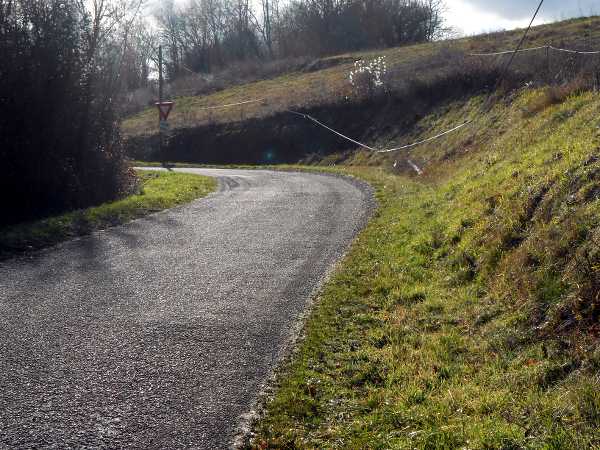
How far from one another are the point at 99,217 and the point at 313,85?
34.9 metres

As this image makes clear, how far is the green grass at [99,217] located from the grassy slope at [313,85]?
19.2 m

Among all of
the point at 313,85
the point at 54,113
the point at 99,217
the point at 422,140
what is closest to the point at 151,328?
the point at 99,217

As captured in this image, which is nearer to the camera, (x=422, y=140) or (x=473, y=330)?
(x=473, y=330)

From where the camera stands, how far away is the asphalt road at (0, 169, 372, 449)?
15.3 feet

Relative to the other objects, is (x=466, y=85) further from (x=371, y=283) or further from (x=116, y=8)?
(x=371, y=283)

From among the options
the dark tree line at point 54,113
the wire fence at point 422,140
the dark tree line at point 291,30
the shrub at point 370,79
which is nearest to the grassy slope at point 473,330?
the wire fence at point 422,140

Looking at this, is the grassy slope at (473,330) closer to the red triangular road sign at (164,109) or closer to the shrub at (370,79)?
the red triangular road sign at (164,109)

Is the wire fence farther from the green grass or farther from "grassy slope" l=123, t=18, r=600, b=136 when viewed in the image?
the green grass

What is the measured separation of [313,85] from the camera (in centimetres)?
4688

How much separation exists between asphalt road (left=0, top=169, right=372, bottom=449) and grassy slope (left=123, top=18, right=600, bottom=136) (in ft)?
80.3

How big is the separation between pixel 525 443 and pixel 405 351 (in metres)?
1.99

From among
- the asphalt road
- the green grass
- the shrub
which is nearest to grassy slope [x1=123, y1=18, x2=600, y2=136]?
the shrub

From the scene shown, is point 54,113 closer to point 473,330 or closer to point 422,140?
point 473,330

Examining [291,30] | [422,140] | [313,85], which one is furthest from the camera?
[291,30]
